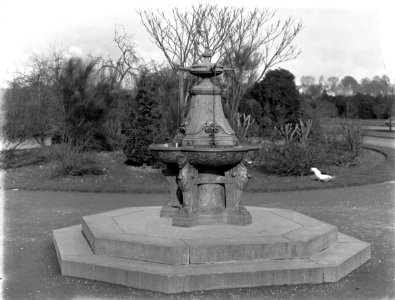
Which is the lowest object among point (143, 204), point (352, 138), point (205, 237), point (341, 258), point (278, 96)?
point (143, 204)

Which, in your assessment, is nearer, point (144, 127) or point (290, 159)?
point (290, 159)

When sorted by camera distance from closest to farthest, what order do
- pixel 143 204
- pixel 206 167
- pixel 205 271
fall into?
pixel 205 271
pixel 206 167
pixel 143 204

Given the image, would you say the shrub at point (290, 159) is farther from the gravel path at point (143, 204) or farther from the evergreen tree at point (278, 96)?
the evergreen tree at point (278, 96)

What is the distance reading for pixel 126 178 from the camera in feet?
53.2

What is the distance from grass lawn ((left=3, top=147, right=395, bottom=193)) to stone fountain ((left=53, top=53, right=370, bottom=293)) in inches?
216

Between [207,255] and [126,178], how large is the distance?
10230mm

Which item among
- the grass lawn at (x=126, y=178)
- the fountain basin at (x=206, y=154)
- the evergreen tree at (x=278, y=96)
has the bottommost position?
the grass lawn at (x=126, y=178)

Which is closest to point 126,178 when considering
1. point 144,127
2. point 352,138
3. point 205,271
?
point 144,127

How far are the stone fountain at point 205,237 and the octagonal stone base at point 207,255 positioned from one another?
12mm

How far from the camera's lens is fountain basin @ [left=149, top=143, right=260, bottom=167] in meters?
7.23

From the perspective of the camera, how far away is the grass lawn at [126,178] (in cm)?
1439

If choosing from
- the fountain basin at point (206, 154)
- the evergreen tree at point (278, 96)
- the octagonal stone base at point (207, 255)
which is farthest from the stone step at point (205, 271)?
the evergreen tree at point (278, 96)

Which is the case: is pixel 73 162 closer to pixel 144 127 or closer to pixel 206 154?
pixel 144 127

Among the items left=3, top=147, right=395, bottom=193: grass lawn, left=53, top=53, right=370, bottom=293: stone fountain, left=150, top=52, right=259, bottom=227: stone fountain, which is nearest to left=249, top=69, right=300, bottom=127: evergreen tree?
left=3, top=147, right=395, bottom=193: grass lawn
